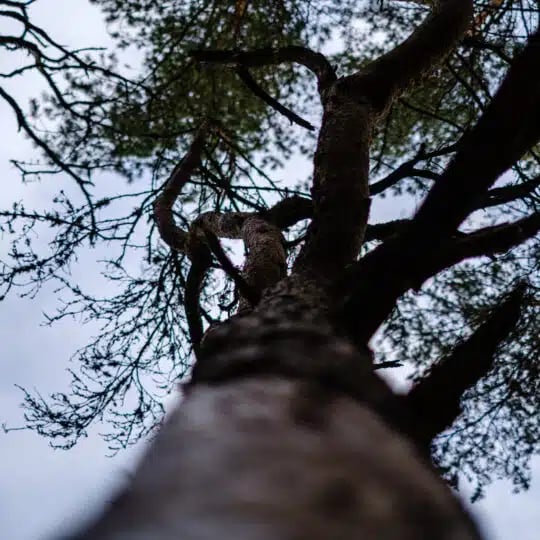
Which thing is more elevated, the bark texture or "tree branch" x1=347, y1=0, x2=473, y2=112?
"tree branch" x1=347, y1=0, x2=473, y2=112

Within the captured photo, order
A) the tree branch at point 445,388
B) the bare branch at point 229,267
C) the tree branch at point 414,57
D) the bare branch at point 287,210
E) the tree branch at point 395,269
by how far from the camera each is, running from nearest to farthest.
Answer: the tree branch at point 445,388, the tree branch at point 395,269, the bare branch at point 229,267, the tree branch at point 414,57, the bare branch at point 287,210

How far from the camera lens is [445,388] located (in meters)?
0.90

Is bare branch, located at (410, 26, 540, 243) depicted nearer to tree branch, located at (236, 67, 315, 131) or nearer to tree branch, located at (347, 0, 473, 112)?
tree branch, located at (347, 0, 473, 112)

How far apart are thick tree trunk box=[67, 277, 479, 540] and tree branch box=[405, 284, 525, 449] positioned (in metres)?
0.06

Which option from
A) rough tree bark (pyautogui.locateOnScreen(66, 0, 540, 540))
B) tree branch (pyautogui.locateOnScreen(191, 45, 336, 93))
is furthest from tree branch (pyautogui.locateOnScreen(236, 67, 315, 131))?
rough tree bark (pyautogui.locateOnScreen(66, 0, 540, 540))

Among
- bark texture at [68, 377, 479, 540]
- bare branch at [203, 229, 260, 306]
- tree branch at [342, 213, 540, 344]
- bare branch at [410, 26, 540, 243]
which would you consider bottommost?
bark texture at [68, 377, 479, 540]

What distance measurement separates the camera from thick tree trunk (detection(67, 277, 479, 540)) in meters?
0.50

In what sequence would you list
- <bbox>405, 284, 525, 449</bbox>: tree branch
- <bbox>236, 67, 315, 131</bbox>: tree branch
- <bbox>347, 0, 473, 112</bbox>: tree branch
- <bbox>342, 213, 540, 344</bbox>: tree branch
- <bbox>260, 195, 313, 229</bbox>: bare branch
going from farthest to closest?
1. <bbox>236, 67, 315, 131</bbox>: tree branch
2. <bbox>260, 195, 313, 229</bbox>: bare branch
3. <bbox>347, 0, 473, 112</bbox>: tree branch
4. <bbox>342, 213, 540, 344</bbox>: tree branch
5. <bbox>405, 284, 525, 449</bbox>: tree branch

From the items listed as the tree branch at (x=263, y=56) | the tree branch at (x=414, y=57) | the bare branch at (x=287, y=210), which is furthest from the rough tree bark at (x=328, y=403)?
the tree branch at (x=263, y=56)

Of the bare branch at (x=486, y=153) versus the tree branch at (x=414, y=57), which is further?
the tree branch at (x=414, y=57)

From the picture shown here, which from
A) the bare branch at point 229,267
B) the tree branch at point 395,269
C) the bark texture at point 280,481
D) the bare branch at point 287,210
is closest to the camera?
the bark texture at point 280,481

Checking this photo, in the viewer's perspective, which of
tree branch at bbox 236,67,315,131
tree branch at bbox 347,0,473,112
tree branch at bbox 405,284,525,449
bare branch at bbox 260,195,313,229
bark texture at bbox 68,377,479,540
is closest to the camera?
bark texture at bbox 68,377,479,540

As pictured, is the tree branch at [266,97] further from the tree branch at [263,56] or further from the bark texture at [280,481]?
the bark texture at [280,481]

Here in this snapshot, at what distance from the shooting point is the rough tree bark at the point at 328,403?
0.52 meters
